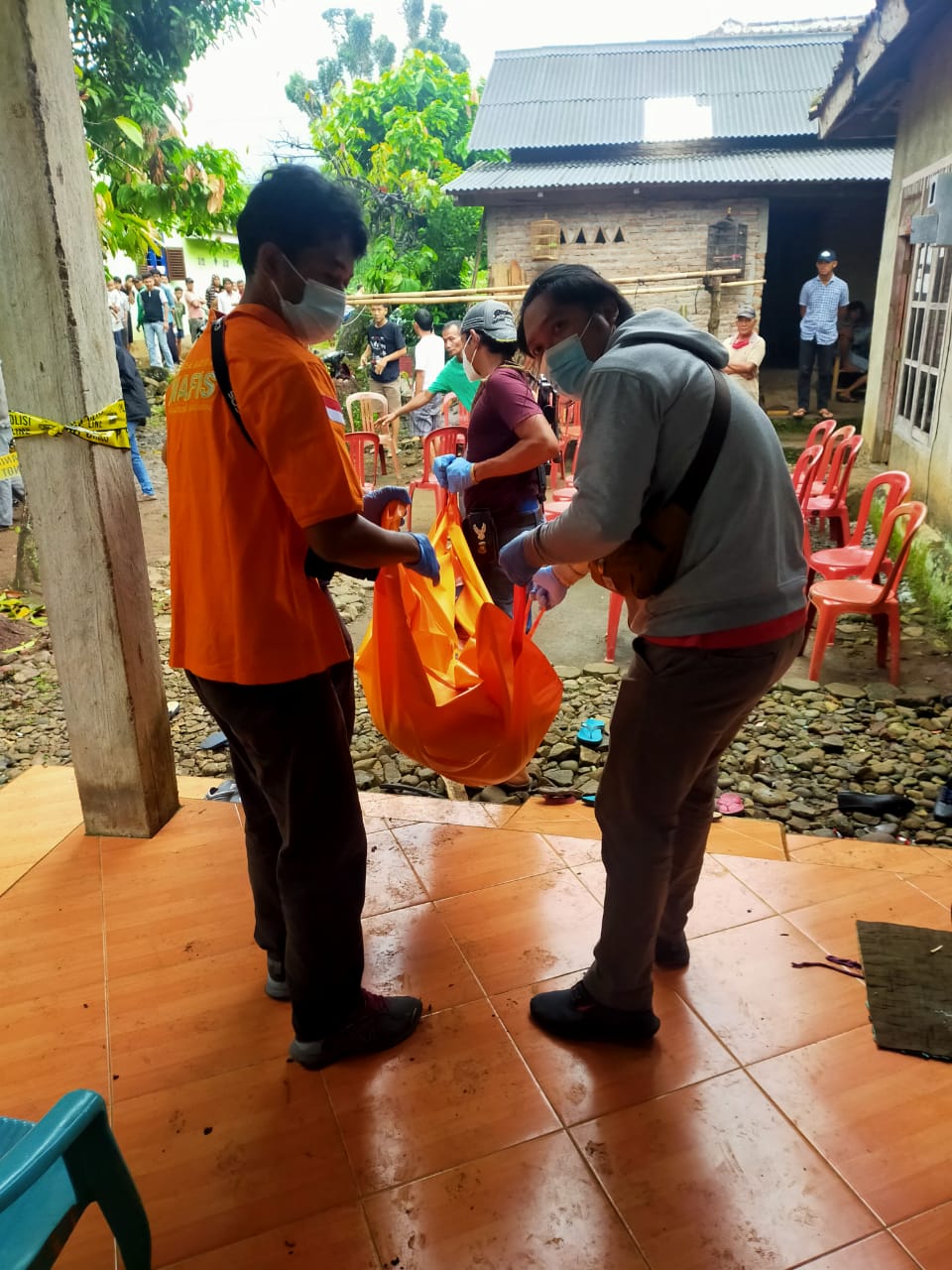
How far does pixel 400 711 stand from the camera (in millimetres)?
2107

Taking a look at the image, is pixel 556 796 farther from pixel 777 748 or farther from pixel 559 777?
pixel 777 748

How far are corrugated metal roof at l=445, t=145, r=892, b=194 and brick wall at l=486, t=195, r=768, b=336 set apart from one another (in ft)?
1.09

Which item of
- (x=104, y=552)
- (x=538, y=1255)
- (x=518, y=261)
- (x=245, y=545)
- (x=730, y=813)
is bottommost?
(x=730, y=813)

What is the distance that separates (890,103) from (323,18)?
31.1 metres

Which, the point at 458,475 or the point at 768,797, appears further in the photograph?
the point at 768,797

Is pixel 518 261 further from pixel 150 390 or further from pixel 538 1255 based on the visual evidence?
pixel 538 1255

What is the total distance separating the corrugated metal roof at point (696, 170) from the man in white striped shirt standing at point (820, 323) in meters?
1.43

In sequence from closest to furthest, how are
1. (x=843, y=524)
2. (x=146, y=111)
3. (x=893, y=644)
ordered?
1. (x=893, y=644)
2. (x=843, y=524)
3. (x=146, y=111)

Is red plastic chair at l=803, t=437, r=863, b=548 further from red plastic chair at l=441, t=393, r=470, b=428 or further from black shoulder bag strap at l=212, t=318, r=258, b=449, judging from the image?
black shoulder bag strap at l=212, t=318, r=258, b=449

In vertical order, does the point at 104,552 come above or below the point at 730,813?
above

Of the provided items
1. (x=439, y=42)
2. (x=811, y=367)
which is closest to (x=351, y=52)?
(x=439, y=42)

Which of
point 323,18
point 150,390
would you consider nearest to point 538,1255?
point 150,390

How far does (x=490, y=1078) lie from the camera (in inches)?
66.4

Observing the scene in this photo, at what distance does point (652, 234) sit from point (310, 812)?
36.2ft
